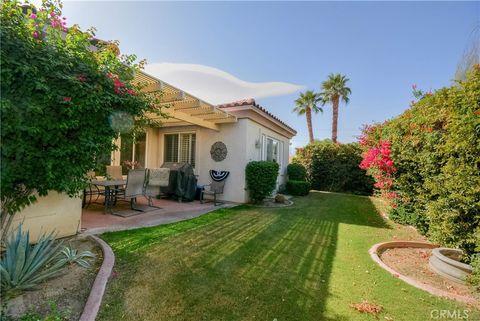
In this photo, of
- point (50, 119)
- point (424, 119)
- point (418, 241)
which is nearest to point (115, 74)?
point (50, 119)

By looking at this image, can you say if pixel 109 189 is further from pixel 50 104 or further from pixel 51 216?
pixel 50 104

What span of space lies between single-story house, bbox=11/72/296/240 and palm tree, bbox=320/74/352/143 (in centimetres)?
1313

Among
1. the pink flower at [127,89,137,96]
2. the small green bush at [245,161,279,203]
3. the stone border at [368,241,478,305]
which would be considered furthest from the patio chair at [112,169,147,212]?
the stone border at [368,241,478,305]

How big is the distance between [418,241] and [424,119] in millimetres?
2801

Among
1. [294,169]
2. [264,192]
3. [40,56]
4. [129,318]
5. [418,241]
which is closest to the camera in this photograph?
[129,318]

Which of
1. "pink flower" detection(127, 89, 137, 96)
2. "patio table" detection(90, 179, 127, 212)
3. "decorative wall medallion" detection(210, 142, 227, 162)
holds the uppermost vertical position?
"pink flower" detection(127, 89, 137, 96)

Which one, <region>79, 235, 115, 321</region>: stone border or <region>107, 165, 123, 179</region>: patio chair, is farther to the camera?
<region>107, 165, 123, 179</region>: patio chair

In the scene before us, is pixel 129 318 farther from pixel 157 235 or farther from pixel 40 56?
pixel 40 56

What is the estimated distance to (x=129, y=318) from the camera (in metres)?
2.36

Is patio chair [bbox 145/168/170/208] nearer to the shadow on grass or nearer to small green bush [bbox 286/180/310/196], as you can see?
the shadow on grass

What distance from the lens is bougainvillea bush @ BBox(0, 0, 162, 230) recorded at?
9.51 ft

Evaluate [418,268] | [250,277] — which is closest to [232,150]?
[250,277]

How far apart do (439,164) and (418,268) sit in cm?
209

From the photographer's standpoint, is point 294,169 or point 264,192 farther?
point 294,169
